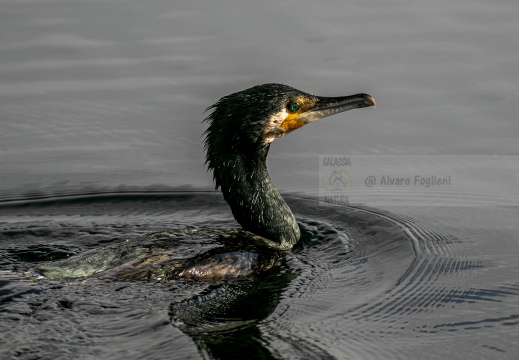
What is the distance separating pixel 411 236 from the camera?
8.55m

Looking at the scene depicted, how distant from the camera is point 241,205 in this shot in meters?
8.34

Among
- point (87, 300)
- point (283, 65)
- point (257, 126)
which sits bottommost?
A: point (87, 300)

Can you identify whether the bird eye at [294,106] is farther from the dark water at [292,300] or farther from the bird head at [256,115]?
the dark water at [292,300]

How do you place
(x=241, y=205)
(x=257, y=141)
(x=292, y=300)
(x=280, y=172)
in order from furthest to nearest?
(x=280, y=172) → (x=241, y=205) → (x=257, y=141) → (x=292, y=300)

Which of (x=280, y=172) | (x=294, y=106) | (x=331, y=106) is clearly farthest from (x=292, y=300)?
(x=280, y=172)

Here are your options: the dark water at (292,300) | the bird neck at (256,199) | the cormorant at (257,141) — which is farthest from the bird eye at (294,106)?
the dark water at (292,300)

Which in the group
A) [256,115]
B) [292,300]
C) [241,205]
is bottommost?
[292,300]

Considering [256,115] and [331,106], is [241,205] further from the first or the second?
[331,106]

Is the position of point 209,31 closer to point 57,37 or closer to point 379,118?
point 57,37

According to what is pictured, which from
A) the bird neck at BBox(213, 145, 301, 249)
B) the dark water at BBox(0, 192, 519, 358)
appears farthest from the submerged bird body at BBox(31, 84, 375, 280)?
the dark water at BBox(0, 192, 519, 358)

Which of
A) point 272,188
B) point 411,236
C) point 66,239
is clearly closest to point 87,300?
point 66,239

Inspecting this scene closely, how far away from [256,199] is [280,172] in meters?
1.83

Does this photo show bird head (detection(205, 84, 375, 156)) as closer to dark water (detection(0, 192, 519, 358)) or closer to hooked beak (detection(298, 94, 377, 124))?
hooked beak (detection(298, 94, 377, 124))

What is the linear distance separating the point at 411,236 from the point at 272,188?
4.51 ft
